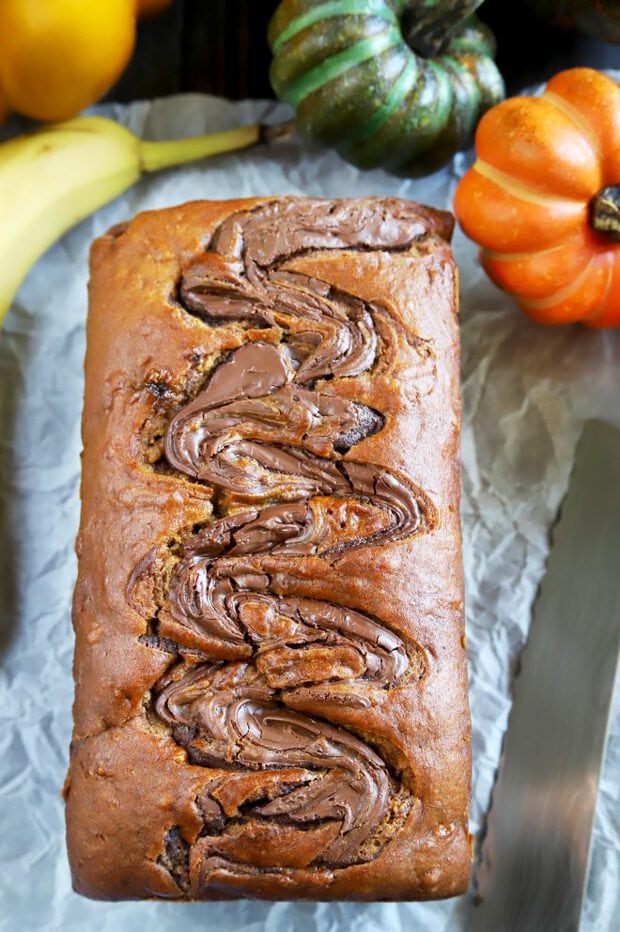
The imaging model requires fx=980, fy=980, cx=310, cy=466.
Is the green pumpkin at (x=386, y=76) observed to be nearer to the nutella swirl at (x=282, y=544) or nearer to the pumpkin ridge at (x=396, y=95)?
the pumpkin ridge at (x=396, y=95)

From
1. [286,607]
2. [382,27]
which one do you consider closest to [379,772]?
[286,607]

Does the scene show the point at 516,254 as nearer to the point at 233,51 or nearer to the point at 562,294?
the point at 562,294

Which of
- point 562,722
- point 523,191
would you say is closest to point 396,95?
point 523,191

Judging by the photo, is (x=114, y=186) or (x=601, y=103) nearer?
(x=601, y=103)

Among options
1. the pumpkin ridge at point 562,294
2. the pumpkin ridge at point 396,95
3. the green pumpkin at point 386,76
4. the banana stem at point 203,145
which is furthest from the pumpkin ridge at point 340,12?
the pumpkin ridge at point 562,294

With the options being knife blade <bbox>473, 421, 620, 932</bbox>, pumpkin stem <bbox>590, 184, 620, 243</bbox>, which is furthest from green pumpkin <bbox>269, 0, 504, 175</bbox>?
knife blade <bbox>473, 421, 620, 932</bbox>

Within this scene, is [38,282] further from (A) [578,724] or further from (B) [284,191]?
(A) [578,724]

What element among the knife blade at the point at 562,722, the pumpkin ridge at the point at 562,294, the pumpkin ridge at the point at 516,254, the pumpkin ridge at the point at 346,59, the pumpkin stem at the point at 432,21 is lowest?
the knife blade at the point at 562,722
